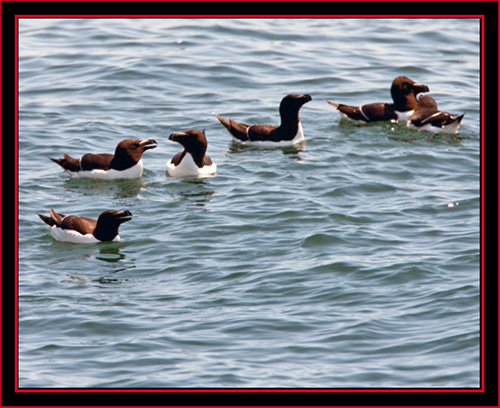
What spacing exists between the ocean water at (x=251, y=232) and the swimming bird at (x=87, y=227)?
196mm

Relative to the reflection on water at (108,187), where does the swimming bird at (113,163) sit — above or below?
above

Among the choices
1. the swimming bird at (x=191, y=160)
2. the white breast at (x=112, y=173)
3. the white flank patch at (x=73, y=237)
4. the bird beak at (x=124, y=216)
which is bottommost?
the white flank patch at (x=73, y=237)

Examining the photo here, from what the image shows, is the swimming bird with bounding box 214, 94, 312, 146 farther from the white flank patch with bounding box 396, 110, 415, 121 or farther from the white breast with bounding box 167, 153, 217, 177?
the white flank patch with bounding box 396, 110, 415, 121

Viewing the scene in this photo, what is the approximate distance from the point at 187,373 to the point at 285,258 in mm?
3428

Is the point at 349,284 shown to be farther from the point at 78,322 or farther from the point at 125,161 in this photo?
the point at 125,161

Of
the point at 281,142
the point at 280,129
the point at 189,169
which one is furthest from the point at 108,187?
the point at 280,129

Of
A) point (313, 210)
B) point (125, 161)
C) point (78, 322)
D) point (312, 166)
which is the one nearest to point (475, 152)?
point (312, 166)

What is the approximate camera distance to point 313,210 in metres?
14.4

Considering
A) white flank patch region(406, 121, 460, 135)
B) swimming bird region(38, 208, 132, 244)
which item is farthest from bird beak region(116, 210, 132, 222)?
white flank patch region(406, 121, 460, 135)

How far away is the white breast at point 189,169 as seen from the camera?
53.8ft

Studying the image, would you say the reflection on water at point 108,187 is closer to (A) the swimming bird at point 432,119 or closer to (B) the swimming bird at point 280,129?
(B) the swimming bird at point 280,129

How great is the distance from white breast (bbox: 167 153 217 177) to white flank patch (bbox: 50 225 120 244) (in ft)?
10.5

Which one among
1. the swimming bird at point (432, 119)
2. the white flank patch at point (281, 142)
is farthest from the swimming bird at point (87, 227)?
the swimming bird at point (432, 119)

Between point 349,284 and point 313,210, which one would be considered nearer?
point 349,284
